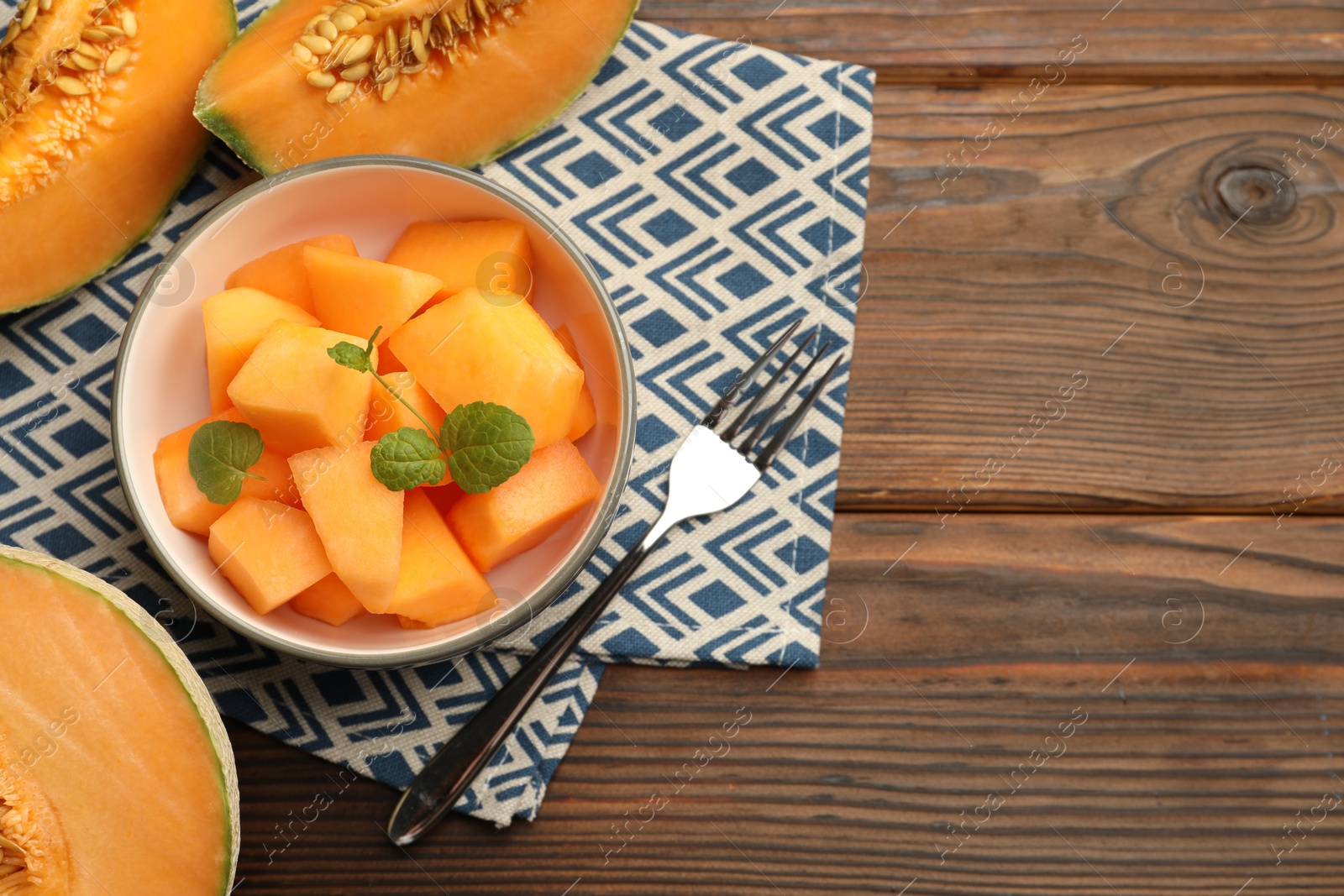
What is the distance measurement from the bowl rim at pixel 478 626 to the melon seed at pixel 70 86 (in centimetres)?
21

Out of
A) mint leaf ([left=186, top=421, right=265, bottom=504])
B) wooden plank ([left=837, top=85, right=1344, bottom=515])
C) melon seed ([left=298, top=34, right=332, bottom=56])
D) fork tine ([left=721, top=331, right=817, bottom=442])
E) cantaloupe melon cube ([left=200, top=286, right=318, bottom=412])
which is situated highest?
melon seed ([left=298, top=34, right=332, bottom=56])

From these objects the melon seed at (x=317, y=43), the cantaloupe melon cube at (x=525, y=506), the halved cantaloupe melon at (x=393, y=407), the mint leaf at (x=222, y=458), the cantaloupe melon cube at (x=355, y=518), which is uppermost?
the melon seed at (x=317, y=43)

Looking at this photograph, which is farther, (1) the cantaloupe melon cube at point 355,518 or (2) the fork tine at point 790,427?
(2) the fork tine at point 790,427

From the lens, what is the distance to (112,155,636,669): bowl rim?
88 cm

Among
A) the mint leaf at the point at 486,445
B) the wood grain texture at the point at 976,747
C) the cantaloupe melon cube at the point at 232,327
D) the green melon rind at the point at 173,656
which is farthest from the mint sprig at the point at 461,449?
the wood grain texture at the point at 976,747

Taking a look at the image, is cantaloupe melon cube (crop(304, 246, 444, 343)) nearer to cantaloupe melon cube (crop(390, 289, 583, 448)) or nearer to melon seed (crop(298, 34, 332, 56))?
cantaloupe melon cube (crop(390, 289, 583, 448))

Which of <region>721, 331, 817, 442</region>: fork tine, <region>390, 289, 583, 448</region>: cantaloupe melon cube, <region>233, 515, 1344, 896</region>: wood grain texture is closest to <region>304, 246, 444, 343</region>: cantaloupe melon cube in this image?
<region>390, 289, 583, 448</region>: cantaloupe melon cube

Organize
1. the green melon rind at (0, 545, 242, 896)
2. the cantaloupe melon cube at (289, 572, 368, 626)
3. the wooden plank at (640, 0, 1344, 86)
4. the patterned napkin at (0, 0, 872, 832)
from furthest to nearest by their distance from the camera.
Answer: the wooden plank at (640, 0, 1344, 86) < the patterned napkin at (0, 0, 872, 832) < the cantaloupe melon cube at (289, 572, 368, 626) < the green melon rind at (0, 545, 242, 896)

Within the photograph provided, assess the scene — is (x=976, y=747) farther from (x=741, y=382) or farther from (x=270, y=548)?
(x=270, y=548)

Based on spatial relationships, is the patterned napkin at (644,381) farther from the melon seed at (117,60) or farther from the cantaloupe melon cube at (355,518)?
the cantaloupe melon cube at (355,518)

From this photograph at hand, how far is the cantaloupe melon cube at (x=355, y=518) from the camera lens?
858mm

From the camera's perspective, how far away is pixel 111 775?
0.81 metres

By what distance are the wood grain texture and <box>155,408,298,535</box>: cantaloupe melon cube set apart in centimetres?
29

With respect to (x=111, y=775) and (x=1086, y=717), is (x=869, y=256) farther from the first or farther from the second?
(x=111, y=775)
